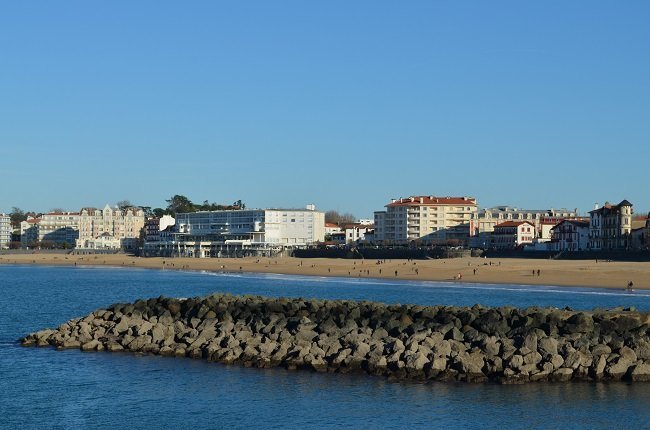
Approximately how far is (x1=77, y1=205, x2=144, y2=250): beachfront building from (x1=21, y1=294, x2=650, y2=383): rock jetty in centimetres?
15400

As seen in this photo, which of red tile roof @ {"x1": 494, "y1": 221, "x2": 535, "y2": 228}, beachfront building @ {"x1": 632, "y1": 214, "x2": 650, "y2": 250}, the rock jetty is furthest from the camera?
red tile roof @ {"x1": 494, "y1": 221, "x2": 535, "y2": 228}

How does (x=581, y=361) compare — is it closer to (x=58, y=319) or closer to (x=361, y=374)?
(x=361, y=374)

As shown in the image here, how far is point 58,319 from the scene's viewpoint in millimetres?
39188

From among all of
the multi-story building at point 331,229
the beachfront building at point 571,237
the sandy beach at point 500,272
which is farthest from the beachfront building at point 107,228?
the beachfront building at point 571,237

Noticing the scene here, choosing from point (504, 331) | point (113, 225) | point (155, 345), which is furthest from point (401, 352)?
point (113, 225)

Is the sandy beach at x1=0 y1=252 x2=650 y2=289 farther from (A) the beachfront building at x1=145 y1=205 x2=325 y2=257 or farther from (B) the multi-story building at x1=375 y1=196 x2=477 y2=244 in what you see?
(B) the multi-story building at x1=375 y1=196 x2=477 y2=244

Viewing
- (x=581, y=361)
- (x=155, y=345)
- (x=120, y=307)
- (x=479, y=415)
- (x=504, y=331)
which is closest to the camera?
(x=479, y=415)

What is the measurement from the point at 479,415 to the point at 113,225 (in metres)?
181

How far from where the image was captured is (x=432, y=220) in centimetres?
14438

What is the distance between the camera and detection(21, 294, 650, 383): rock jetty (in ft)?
75.1

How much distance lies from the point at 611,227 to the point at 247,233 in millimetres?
62852

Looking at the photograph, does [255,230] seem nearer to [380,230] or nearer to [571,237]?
[380,230]

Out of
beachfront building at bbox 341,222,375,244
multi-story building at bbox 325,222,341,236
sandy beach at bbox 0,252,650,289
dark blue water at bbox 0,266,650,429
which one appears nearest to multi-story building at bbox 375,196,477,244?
beachfront building at bbox 341,222,375,244

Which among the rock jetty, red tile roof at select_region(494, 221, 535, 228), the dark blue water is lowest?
the dark blue water
